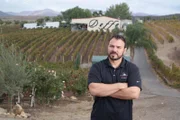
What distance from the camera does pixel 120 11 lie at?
111562mm

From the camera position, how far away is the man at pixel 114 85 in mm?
3510

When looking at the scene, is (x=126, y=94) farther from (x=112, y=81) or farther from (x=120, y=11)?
(x=120, y=11)

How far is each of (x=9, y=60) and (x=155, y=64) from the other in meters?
22.5

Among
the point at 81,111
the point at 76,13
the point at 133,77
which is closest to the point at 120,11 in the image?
the point at 76,13

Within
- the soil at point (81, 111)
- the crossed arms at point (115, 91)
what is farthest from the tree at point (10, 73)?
the crossed arms at point (115, 91)

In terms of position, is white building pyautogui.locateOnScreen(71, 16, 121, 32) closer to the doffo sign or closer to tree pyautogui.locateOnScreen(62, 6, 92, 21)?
the doffo sign

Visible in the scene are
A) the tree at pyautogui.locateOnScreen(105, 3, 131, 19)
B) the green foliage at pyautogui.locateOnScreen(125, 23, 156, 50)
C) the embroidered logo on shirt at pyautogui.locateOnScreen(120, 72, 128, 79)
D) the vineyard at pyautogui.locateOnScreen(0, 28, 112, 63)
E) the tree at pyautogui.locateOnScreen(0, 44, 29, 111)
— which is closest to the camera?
the embroidered logo on shirt at pyautogui.locateOnScreen(120, 72, 128, 79)

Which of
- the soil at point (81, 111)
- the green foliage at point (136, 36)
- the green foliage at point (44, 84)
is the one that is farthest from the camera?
the green foliage at point (136, 36)

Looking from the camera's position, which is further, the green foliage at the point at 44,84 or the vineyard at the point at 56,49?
the vineyard at the point at 56,49

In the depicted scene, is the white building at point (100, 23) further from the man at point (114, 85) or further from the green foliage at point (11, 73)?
the man at point (114, 85)

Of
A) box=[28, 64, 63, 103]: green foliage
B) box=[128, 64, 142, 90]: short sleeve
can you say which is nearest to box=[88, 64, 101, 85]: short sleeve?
box=[128, 64, 142, 90]: short sleeve

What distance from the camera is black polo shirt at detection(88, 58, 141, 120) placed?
3.51m

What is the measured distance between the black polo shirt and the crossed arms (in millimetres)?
51

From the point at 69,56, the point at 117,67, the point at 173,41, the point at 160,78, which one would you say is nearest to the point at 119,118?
the point at 117,67
